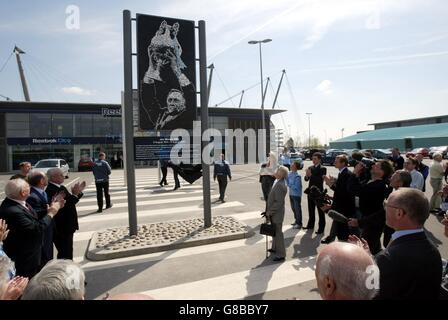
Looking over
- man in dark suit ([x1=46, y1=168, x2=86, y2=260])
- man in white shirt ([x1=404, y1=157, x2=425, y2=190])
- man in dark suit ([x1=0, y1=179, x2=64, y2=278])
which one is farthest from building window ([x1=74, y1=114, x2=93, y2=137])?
man in dark suit ([x1=0, y1=179, x2=64, y2=278])

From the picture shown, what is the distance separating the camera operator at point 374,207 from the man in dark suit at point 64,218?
14.4 ft

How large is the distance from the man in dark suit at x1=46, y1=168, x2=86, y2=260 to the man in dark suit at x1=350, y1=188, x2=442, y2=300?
441 centimetres

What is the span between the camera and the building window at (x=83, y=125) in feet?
120

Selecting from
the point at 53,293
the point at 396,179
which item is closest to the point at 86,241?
the point at 53,293

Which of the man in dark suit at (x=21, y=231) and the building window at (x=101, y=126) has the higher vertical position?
the building window at (x=101, y=126)

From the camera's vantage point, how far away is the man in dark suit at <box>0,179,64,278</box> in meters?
3.45

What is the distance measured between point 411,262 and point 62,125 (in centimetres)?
3983

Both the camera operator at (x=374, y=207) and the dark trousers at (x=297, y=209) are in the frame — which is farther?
the dark trousers at (x=297, y=209)

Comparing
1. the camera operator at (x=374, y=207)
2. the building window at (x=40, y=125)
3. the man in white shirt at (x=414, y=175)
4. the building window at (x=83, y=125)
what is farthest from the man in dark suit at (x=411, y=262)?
the building window at (x=40, y=125)

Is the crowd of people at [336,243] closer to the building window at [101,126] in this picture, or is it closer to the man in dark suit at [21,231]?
the man in dark suit at [21,231]

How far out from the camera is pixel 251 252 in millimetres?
6105

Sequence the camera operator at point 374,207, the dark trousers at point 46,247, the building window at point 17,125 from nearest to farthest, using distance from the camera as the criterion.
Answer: the dark trousers at point 46,247 < the camera operator at point 374,207 < the building window at point 17,125

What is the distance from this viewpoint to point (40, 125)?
35.4 meters
